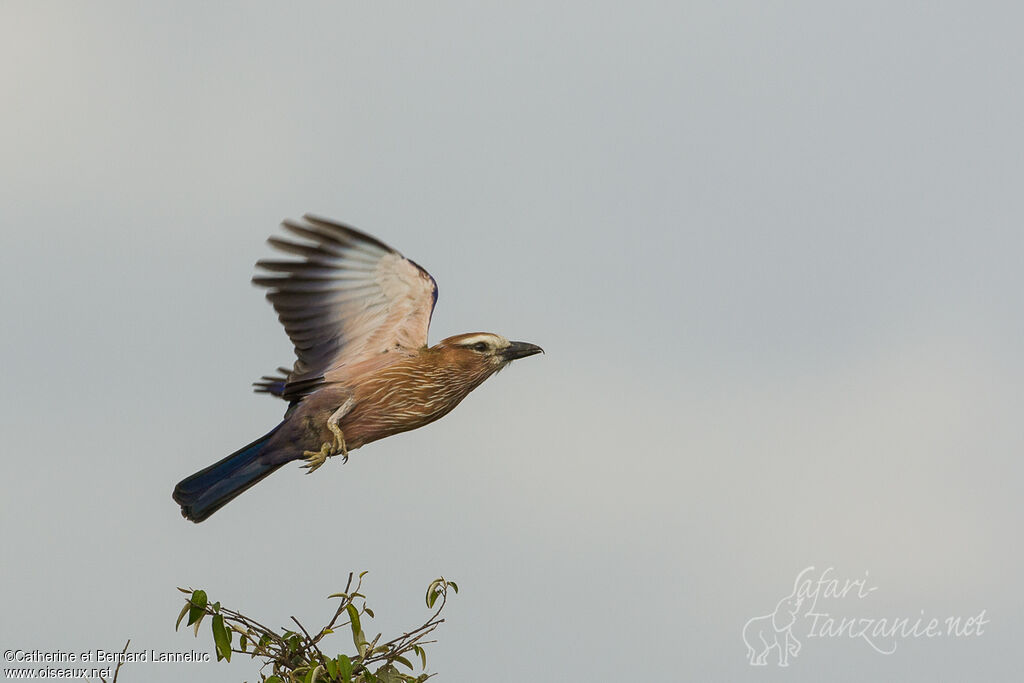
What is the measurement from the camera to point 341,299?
7891 millimetres

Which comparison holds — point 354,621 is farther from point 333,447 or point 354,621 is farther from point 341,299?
point 341,299

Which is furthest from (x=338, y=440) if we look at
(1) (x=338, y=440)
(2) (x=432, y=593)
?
(2) (x=432, y=593)

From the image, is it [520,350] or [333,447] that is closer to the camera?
[333,447]

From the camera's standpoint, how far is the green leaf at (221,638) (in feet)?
20.9

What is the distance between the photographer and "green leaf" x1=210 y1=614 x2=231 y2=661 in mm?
6355

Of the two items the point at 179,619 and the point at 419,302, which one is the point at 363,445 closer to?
the point at 419,302

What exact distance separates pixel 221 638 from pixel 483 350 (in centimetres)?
252

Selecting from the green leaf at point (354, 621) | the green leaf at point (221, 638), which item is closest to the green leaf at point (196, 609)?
the green leaf at point (221, 638)

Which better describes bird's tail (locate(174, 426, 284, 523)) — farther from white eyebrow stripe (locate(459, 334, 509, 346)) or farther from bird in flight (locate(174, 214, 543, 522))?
white eyebrow stripe (locate(459, 334, 509, 346))

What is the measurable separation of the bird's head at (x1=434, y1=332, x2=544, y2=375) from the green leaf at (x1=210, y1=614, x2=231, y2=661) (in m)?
2.26

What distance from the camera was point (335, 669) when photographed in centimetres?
623

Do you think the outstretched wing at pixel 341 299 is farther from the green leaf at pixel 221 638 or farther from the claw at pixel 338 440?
the green leaf at pixel 221 638

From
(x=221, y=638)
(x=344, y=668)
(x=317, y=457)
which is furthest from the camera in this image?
(x=317, y=457)

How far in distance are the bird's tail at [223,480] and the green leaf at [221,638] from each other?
1564mm
